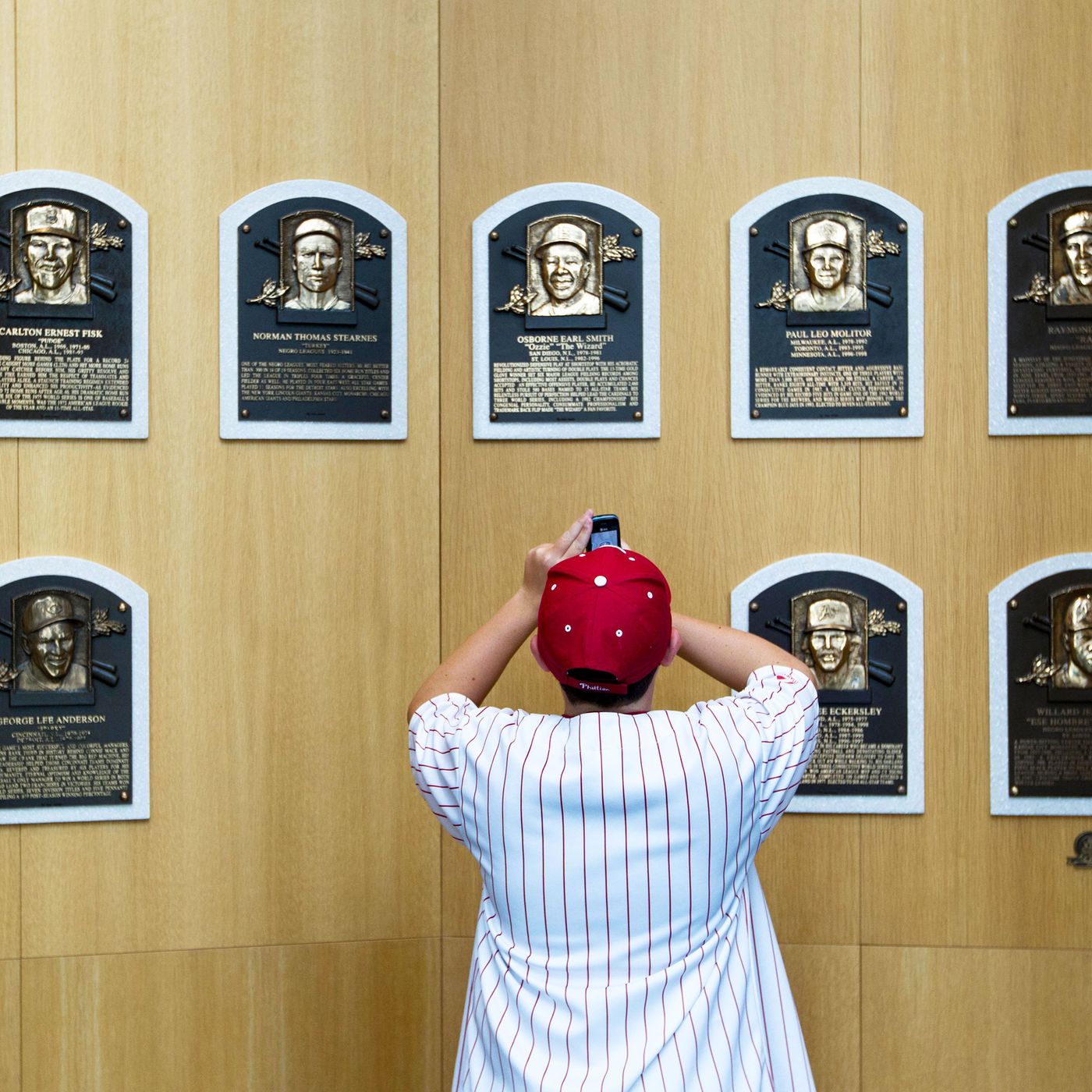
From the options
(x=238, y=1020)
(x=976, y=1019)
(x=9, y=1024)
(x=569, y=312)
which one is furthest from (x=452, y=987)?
(x=569, y=312)

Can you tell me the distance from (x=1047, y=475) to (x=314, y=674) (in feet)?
5.84

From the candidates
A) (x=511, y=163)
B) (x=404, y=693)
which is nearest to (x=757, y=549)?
(x=404, y=693)

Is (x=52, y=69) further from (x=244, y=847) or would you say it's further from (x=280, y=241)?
(x=244, y=847)

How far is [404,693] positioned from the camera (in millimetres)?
2570

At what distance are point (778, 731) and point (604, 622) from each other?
0.30 metres

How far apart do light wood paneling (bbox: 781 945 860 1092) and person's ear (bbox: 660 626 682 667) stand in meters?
1.26

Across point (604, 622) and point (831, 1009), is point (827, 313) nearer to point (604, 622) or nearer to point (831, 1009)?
point (604, 622)

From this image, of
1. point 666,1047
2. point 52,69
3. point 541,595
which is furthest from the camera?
point 52,69

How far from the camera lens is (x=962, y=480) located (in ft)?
8.27

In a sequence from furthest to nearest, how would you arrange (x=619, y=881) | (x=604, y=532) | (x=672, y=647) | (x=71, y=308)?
(x=71, y=308) < (x=604, y=532) < (x=672, y=647) < (x=619, y=881)

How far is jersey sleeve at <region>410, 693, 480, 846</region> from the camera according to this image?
1521mm

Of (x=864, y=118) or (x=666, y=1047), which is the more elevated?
Result: (x=864, y=118)

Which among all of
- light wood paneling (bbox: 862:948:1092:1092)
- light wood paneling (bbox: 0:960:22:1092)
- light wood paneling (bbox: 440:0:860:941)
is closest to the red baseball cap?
light wood paneling (bbox: 440:0:860:941)

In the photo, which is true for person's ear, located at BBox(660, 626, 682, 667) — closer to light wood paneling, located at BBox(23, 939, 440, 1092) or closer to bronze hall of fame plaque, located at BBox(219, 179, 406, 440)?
bronze hall of fame plaque, located at BBox(219, 179, 406, 440)
